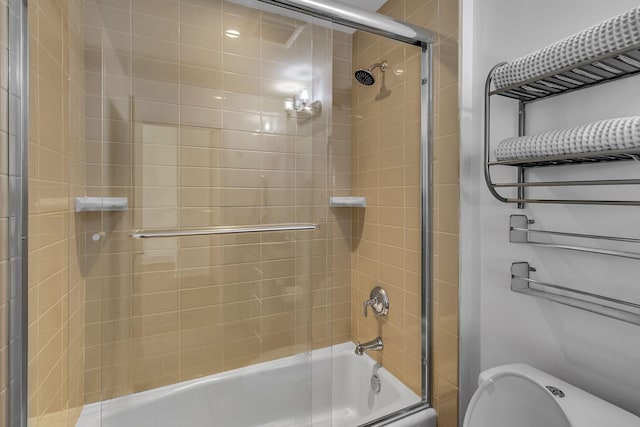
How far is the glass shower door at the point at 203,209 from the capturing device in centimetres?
101

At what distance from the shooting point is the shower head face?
158 centimetres

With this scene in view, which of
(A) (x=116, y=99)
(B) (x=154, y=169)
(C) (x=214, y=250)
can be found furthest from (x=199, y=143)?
(C) (x=214, y=250)

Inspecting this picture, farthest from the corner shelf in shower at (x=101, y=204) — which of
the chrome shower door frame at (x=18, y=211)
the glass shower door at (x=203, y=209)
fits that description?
the chrome shower door frame at (x=18, y=211)

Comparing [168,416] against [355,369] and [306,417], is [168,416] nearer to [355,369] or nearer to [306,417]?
[306,417]

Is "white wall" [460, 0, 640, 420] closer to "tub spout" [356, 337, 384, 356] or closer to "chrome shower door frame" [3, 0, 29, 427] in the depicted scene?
"tub spout" [356, 337, 384, 356]

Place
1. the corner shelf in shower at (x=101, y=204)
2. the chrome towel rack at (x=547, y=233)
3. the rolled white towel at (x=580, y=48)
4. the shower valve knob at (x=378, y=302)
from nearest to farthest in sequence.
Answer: the rolled white towel at (x=580, y=48)
the chrome towel rack at (x=547, y=233)
the corner shelf in shower at (x=101, y=204)
the shower valve knob at (x=378, y=302)

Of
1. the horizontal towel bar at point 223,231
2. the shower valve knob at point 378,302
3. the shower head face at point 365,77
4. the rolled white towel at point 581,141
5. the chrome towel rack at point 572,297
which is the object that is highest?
the shower head face at point 365,77

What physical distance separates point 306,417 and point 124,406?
24.7 inches

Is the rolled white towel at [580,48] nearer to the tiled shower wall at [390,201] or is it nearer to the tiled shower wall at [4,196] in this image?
the tiled shower wall at [390,201]

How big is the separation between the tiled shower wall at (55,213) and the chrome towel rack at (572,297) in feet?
4.46

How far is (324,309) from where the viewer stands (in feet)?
4.41

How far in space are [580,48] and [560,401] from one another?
82 centimetres

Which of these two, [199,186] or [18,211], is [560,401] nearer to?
[199,186]

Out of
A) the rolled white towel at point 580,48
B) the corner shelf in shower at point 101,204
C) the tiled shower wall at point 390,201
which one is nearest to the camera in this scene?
the rolled white towel at point 580,48
